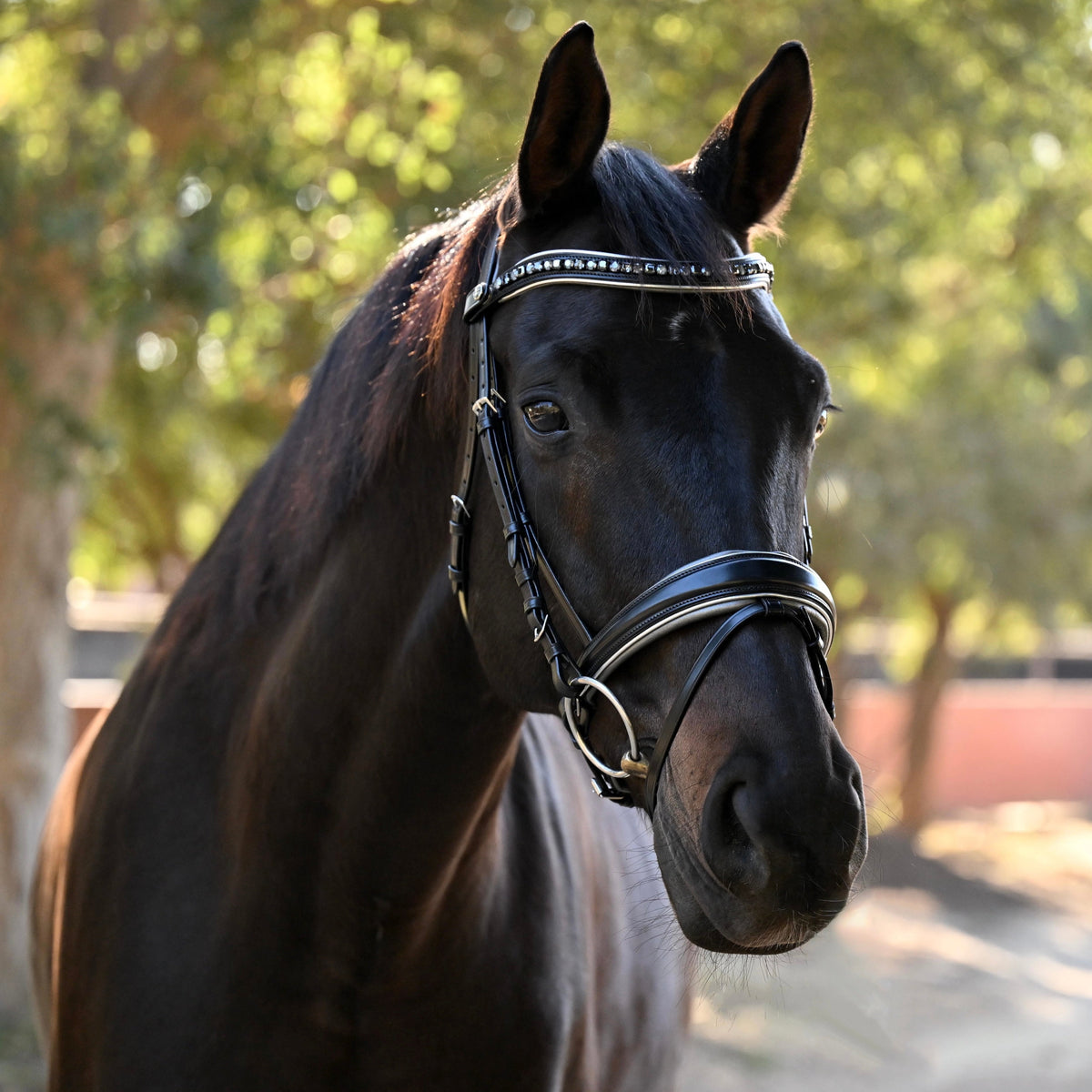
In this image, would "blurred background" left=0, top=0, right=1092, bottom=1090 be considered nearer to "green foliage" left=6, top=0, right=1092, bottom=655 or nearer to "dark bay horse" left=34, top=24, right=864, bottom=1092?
"green foliage" left=6, top=0, right=1092, bottom=655

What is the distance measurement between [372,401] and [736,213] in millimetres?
682

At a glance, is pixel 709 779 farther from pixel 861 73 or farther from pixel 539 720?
pixel 861 73

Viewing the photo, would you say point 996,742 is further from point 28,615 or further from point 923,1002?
point 28,615

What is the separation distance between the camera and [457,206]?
5.80 m

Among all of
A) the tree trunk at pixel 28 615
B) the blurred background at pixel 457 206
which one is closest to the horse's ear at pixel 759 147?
the blurred background at pixel 457 206

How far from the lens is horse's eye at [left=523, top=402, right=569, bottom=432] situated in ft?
5.35

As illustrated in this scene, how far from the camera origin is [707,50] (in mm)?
6590

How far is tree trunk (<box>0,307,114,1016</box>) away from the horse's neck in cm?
442

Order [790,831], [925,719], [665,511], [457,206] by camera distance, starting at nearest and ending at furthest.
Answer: [790,831] < [665,511] < [457,206] < [925,719]

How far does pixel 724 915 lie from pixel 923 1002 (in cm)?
850

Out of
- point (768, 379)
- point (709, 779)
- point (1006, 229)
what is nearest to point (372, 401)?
point (768, 379)

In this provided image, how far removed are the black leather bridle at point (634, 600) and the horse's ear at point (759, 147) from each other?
151 mm

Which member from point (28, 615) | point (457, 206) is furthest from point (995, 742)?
point (28, 615)

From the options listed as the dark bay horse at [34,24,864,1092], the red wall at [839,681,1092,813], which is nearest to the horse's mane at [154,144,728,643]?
the dark bay horse at [34,24,864,1092]
